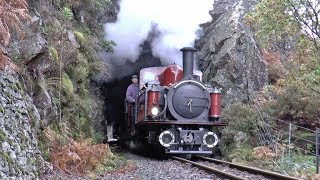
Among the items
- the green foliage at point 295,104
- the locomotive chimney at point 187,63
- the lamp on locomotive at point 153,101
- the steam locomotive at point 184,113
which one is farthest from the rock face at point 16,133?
the green foliage at point 295,104

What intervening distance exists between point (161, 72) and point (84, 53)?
277 centimetres

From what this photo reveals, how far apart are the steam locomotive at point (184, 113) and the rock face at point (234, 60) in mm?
3707

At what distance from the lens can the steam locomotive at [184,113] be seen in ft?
36.1

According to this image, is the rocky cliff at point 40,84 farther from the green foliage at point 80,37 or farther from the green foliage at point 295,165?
the green foliage at point 295,165

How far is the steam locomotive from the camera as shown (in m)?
11.0

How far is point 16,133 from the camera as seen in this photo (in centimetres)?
511

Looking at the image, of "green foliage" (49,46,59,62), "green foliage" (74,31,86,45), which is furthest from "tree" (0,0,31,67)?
"green foliage" (74,31,86,45)

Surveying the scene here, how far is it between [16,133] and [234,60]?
11.6 meters

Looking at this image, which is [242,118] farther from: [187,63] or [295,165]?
[295,165]

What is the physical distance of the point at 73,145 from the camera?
753cm

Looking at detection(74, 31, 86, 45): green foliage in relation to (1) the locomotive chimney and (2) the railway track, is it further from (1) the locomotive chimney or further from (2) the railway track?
(2) the railway track

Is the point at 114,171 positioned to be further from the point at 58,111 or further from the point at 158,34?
the point at 158,34

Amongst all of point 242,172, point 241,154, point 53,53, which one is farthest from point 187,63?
point 53,53

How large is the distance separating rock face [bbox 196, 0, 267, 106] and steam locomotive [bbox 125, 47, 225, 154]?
3707 millimetres
